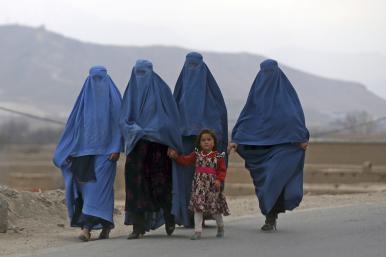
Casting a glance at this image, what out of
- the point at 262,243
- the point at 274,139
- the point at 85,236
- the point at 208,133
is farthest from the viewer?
the point at 274,139

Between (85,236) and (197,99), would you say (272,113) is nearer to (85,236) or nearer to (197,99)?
(197,99)

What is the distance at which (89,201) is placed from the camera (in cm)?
874

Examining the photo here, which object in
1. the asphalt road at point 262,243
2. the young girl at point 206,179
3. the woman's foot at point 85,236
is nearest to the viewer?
the asphalt road at point 262,243

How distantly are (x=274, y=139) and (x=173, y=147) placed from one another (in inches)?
47.4

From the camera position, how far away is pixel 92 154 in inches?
344

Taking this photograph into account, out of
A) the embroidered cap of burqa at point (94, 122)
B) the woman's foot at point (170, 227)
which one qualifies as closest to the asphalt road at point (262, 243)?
the woman's foot at point (170, 227)

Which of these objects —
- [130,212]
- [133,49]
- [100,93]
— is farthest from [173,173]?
[133,49]

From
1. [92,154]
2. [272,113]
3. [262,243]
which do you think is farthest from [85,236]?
[272,113]

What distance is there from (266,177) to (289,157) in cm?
33

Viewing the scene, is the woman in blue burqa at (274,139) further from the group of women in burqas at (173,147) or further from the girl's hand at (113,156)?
the girl's hand at (113,156)

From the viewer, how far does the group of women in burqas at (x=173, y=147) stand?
8.52 metres

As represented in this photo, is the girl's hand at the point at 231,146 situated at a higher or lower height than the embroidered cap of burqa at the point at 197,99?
lower

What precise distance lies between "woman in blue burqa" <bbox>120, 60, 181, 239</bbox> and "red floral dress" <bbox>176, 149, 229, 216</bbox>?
0.24 metres

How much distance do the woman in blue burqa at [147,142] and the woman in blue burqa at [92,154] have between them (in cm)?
25
